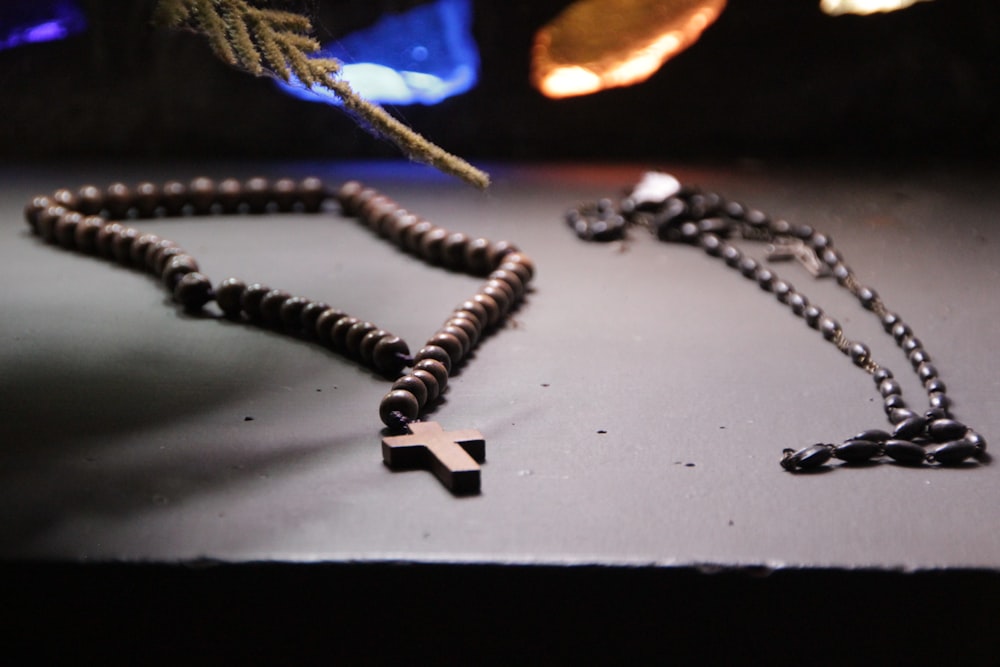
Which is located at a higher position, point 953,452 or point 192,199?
point 953,452

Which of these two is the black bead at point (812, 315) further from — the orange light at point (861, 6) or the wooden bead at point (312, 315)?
the orange light at point (861, 6)

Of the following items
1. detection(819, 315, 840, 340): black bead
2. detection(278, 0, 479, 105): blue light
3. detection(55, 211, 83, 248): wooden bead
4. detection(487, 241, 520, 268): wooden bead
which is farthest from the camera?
detection(278, 0, 479, 105): blue light

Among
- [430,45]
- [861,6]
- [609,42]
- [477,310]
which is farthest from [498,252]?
[861,6]

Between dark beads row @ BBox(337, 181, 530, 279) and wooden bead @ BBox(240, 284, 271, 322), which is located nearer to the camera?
wooden bead @ BBox(240, 284, 271, 322)

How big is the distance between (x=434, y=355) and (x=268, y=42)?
309mm

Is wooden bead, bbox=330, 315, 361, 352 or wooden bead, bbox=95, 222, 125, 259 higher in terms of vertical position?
wooden bead, bbox=330, 315, 361, 352

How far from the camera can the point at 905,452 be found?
0.89 meters

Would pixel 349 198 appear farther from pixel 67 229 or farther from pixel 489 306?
pixel 489 306

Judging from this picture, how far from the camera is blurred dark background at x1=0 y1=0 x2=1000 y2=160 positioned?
84.0 inches

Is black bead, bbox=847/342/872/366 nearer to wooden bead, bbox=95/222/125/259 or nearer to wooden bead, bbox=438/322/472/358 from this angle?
wooden bead, bbox=438/322/472/358

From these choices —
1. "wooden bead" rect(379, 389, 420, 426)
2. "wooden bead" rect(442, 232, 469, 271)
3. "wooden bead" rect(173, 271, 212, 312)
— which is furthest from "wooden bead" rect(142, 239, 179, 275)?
"wooden bead" rect(379, 389, 420, 426)

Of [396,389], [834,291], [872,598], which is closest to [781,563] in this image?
[872,598]

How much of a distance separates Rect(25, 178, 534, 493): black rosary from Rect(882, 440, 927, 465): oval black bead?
32 centimetres

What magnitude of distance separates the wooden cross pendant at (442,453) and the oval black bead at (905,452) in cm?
32
